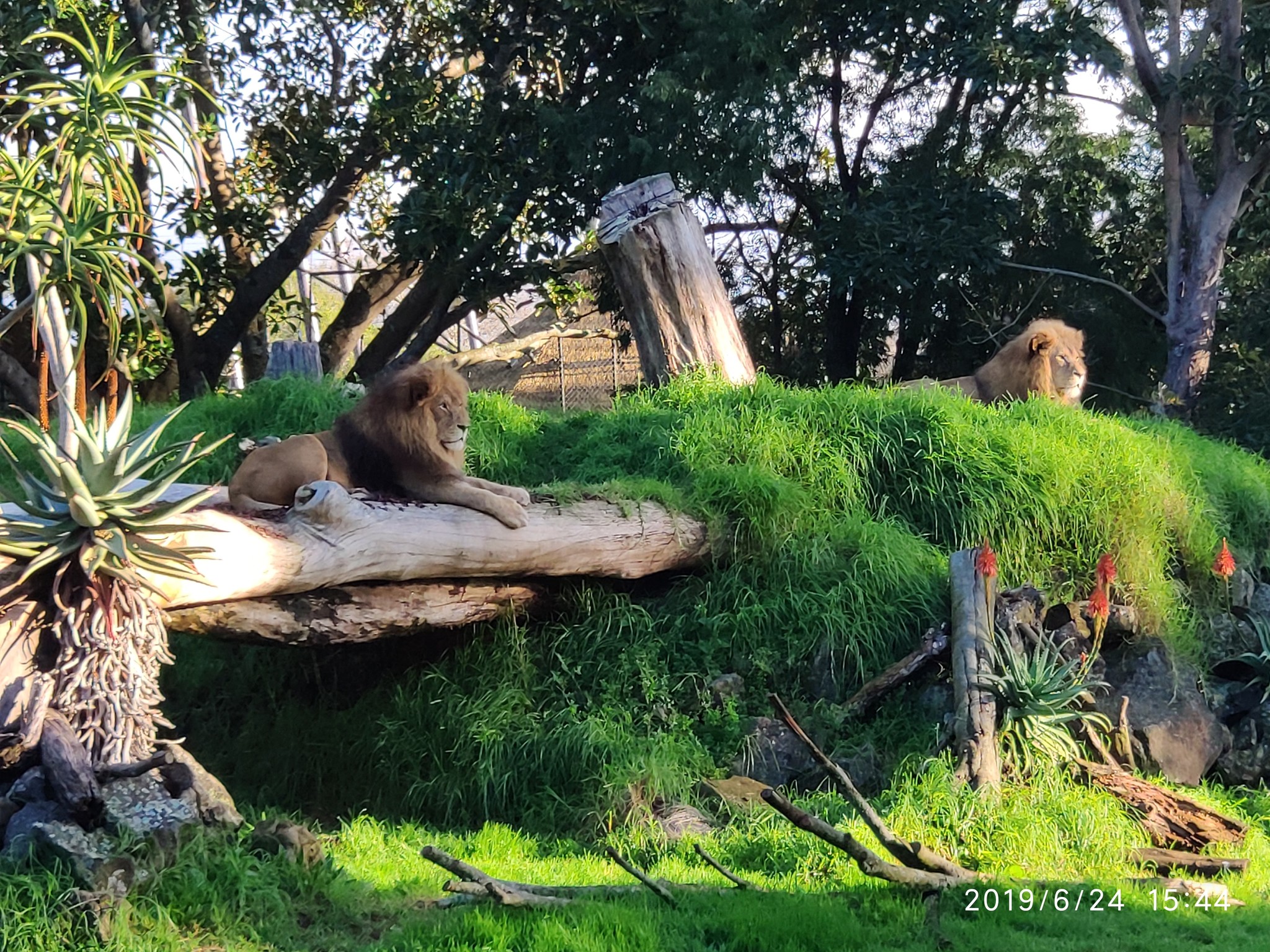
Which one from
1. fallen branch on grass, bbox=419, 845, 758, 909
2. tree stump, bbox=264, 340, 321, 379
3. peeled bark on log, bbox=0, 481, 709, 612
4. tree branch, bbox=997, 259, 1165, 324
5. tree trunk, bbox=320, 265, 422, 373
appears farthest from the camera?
tree trunk, bbox=320, 265, 422, 373

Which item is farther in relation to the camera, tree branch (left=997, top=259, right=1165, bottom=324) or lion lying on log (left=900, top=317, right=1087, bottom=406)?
tree branch (left=997, top=259, right=1165, bottom=324)

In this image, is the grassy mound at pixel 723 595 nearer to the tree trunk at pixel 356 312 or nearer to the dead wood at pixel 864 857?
the dead wood at pixel 864 857

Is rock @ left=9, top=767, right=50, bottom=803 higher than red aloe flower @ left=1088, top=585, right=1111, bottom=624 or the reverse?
the reverse

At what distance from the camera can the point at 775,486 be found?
737 centimetres

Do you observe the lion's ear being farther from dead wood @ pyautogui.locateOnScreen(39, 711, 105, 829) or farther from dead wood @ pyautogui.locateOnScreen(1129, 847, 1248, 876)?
dead wood @ pyautogui.locateOnScreen(1129, 847, 1248, 876)

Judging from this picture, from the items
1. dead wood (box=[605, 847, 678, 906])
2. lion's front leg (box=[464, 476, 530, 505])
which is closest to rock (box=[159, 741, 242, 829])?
dead wood (box=[605, 847, 678, 906])

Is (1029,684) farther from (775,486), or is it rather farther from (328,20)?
(328,20)

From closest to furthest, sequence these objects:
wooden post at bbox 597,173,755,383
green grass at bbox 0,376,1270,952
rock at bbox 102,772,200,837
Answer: rock at bbox 102,772,200,837 < green grass at bbox 0,376,1270,952 < wooden post at bbox 597,173,755,383

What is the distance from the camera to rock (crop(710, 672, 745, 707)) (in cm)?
682

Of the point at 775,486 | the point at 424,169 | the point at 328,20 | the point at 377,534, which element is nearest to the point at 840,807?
the point at 775,486

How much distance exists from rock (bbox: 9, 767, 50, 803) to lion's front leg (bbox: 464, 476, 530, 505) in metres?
2.66

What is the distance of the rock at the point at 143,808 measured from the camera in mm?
4340

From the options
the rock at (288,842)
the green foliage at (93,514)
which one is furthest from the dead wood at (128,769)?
the green foliage at (93,514)

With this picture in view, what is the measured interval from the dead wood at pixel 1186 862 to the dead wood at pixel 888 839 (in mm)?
1106
